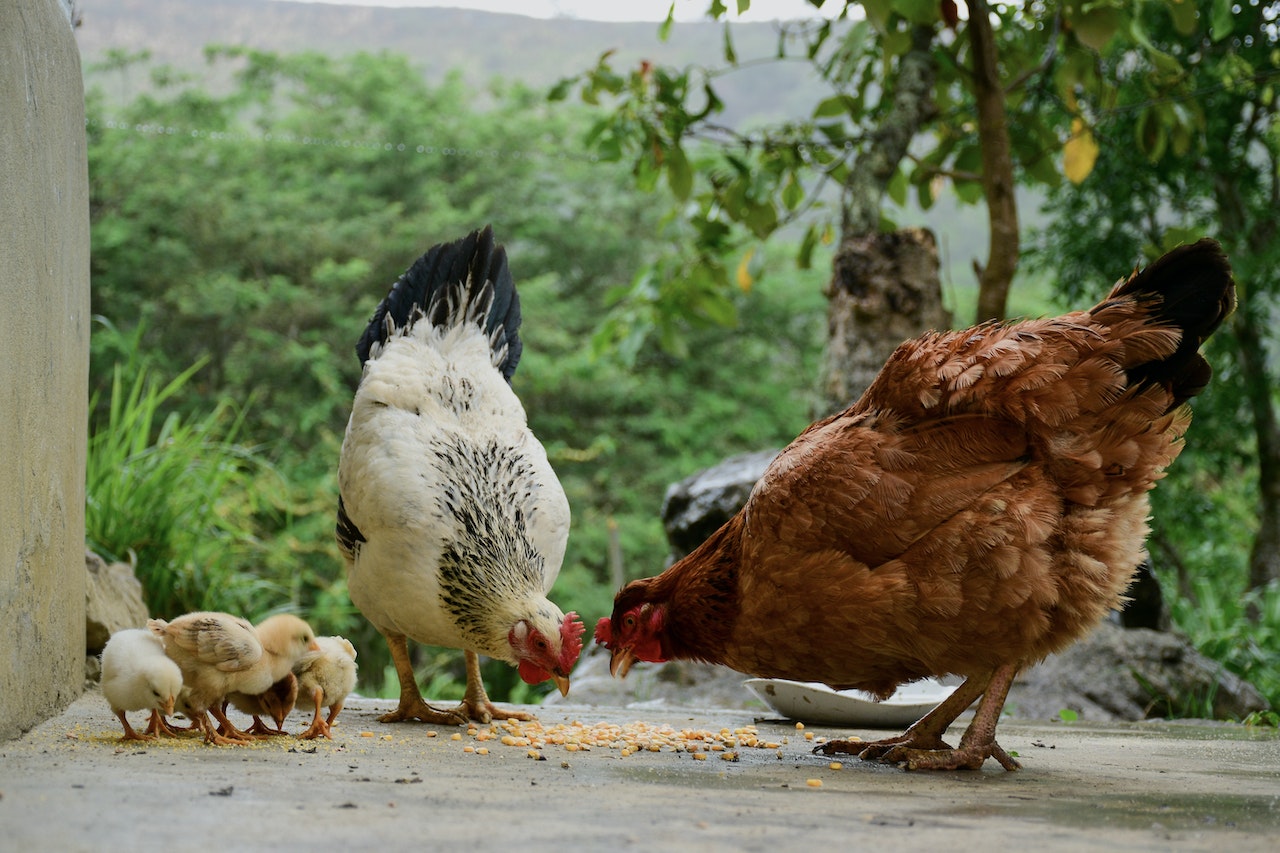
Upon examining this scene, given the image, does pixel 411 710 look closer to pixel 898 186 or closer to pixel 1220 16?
pixel 898 186

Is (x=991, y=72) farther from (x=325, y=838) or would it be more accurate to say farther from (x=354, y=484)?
(x=325, y=838)

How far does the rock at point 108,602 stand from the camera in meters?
4.21

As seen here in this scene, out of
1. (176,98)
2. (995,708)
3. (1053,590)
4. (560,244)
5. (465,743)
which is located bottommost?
(465,743)

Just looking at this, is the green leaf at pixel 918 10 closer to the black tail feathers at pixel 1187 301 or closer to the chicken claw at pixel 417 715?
the black tail feathers at pixel 1187 301

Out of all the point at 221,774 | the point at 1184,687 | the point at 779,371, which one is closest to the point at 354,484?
the point at 221,774

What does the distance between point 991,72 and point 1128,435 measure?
3069mm

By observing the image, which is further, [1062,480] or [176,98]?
[176,98]

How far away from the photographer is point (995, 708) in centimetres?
286

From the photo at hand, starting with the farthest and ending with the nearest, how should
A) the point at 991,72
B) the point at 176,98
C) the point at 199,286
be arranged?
the point at 176,98 → the point at 199,286 → the point at 991,72

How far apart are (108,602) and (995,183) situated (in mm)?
4669

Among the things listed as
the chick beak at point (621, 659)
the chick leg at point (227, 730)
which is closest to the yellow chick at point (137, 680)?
the chick leg at point (227, 730)

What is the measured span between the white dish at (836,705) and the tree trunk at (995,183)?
219cm

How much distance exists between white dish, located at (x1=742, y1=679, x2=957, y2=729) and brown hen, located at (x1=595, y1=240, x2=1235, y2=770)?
90cm

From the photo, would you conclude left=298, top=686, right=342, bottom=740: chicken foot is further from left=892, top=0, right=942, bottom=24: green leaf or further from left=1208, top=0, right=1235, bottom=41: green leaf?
left=1208, top=0, right=1235, bottom=41: green leaf
